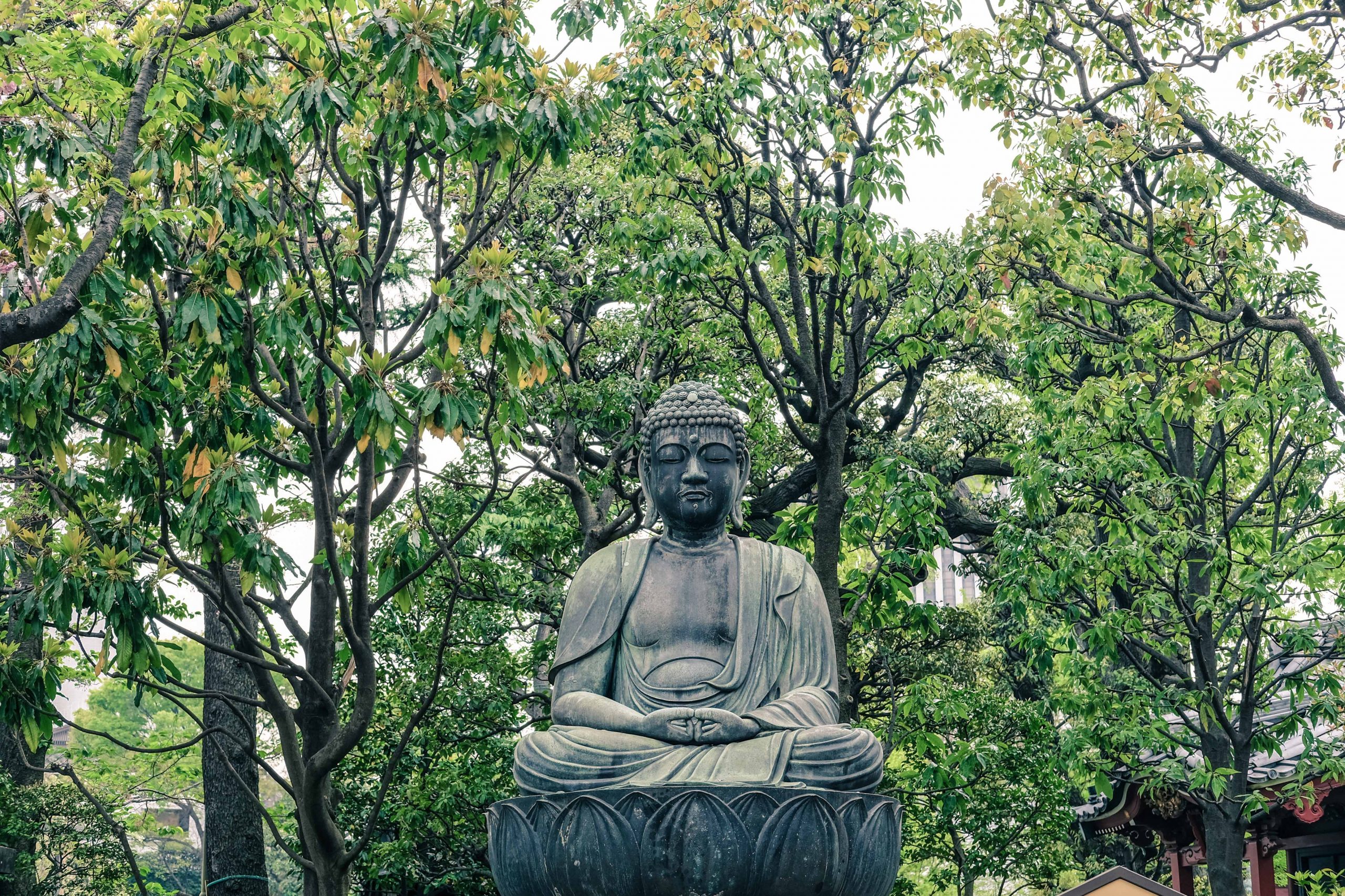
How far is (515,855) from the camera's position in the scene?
5531mm

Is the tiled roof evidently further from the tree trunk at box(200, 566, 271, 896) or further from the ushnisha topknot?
the tree trunk at box(200, 566, 271, 896)

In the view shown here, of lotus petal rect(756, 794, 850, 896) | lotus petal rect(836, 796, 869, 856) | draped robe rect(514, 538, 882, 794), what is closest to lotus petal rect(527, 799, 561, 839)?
draped robe rect(514, 538, 882, 794)

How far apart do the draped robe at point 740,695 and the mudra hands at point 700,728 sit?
3 centimetres

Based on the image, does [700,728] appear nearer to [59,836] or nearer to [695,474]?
[695,474]

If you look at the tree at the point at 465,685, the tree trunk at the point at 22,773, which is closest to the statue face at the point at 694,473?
the tree at the point at 465,685

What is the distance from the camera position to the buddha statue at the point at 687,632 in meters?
5.82

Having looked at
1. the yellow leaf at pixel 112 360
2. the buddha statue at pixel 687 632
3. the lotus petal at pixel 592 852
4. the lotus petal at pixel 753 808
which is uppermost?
the yellow leaf at pixel 112 360

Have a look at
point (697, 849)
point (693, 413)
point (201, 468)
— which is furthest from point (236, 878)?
point (697, 849)

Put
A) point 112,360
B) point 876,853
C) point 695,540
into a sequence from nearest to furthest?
point 876,853 < point 695,540 < point 112,360

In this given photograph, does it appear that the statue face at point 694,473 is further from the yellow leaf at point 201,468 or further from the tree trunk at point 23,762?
the tree trunk at point 23,762

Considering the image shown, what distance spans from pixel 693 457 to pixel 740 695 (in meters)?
1.14

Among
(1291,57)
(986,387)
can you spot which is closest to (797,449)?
(986,387)

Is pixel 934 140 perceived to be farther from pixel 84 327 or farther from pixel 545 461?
pixel 84 327

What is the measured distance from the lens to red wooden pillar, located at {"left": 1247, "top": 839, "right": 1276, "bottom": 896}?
526 inches
